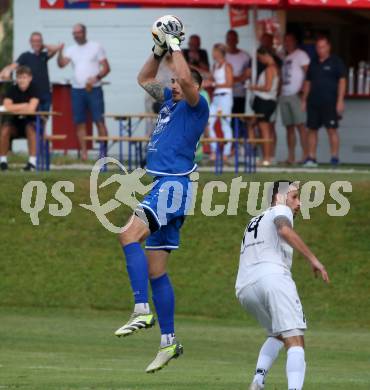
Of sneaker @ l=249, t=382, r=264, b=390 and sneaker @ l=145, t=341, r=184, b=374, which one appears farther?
sneaker @ l=145, t=341, r=184, b=374

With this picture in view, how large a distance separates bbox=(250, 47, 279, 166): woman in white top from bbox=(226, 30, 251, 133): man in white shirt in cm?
85

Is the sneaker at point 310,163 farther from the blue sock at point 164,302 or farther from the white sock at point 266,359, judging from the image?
the white sock at point 266,359

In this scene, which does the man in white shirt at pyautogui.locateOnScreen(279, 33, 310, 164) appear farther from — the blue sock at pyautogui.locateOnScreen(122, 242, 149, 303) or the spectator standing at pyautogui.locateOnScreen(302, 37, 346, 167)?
the blue sock at pyautogui.locateOnScreen(122, 242, 149, 303)

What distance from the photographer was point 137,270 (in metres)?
11.9

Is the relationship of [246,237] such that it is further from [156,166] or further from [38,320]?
[38,320]

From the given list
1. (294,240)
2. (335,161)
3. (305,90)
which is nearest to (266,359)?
(294,240)

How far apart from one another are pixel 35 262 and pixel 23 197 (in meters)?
0.96

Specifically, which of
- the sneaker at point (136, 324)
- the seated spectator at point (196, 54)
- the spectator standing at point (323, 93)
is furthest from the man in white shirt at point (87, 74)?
the sneaker at point (136, 324)

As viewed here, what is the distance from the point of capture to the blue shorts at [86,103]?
2533 cm

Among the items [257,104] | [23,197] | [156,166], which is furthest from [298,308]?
[257,104]

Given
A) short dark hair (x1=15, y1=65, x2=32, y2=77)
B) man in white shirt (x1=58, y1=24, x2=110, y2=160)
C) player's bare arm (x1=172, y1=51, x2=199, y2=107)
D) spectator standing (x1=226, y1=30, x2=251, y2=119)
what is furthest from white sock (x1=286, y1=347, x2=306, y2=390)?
spectator standing (x1=226, y1=30, x2=251, y2=119)

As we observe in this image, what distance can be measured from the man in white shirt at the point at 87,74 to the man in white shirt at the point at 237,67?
2.11 metres

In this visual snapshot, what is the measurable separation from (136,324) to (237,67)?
46.5 feet

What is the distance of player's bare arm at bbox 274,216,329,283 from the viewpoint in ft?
37.4
